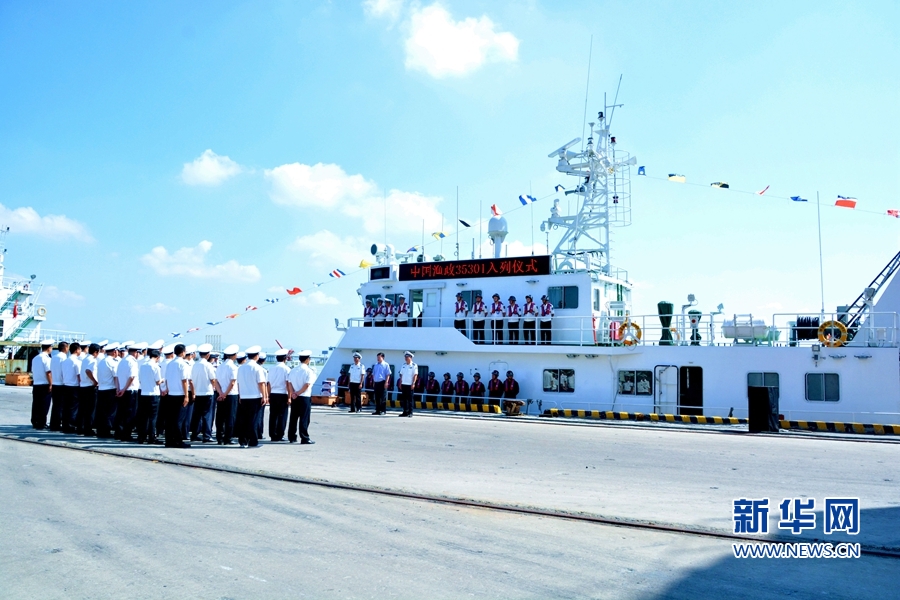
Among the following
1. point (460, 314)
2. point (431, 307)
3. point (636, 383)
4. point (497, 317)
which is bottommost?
point (636, 383)

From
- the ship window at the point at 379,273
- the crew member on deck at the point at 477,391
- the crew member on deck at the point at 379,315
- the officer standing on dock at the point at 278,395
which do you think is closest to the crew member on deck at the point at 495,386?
the crew member on deck at the point at 477,391

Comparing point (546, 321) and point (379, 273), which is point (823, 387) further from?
point (379, 273)

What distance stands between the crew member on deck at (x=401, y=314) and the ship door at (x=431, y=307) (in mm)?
649

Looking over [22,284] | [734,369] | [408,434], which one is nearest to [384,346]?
[408,434]

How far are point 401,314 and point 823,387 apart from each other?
45.4 feet

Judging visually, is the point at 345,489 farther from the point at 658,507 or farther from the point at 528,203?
the point at 528,203

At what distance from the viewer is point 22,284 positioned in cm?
4097

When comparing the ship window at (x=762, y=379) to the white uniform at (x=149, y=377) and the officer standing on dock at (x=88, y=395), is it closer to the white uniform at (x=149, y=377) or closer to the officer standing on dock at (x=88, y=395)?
the white uniform at (x=149, y=377)

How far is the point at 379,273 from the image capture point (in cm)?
2594

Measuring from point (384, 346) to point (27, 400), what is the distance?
41.2 ft

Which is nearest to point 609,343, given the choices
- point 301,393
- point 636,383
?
point 636,383

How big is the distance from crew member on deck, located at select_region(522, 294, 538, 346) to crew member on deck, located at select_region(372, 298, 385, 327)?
19.2 feet

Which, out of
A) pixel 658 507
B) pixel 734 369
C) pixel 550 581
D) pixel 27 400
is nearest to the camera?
pixel 550 581

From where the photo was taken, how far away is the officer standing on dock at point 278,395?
13328 mm
